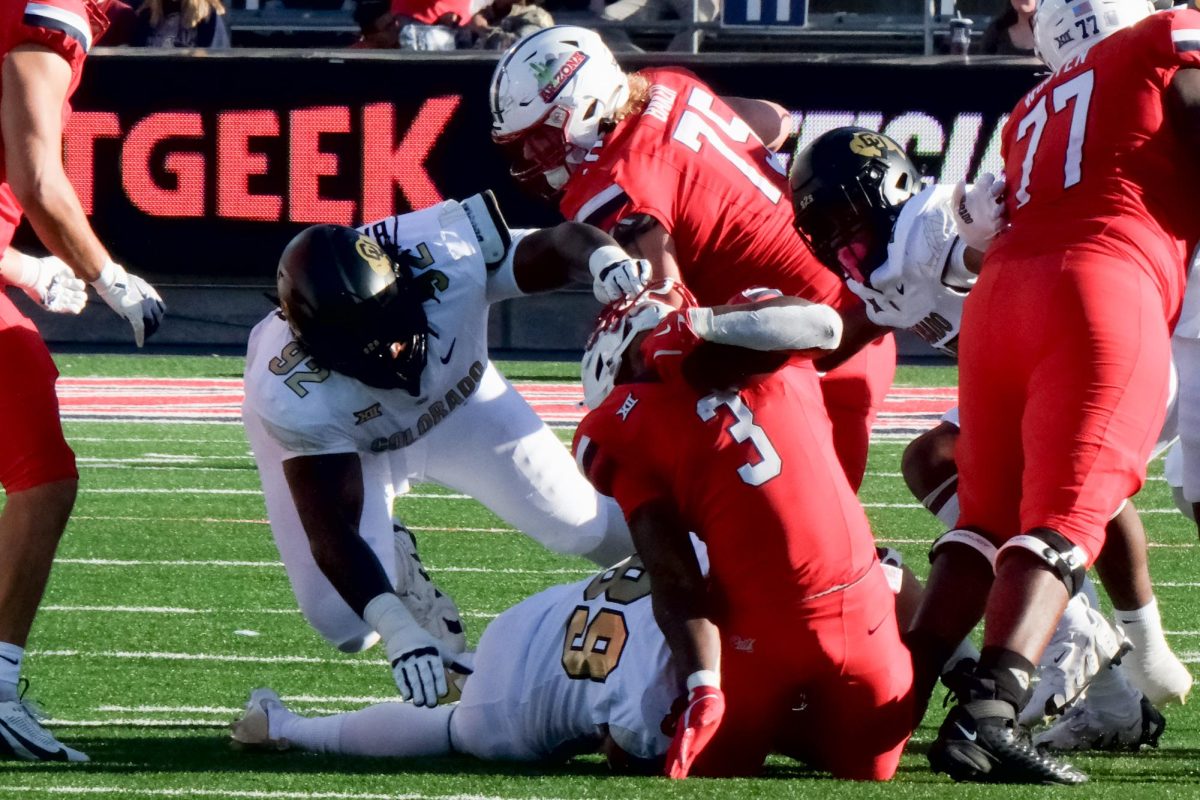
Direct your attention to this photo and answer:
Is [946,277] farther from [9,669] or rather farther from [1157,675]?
[9,669]

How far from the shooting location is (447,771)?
3938 mm

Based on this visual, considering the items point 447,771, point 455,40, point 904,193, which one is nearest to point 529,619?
point 447,771

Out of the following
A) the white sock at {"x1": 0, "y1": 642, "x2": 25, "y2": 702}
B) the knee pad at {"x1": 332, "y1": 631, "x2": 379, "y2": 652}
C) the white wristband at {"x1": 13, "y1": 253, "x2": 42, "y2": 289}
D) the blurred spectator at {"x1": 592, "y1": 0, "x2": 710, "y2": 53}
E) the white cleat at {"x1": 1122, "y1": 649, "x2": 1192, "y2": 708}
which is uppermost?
the white wristband at {"x1": 13, "y1": 253, "x2": 42, "y2": 289}

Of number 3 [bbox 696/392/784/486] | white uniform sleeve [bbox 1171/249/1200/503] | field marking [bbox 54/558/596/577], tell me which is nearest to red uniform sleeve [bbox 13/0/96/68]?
number 3 [bbox 696/392/784/486]

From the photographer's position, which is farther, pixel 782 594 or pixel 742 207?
pixel 742 207

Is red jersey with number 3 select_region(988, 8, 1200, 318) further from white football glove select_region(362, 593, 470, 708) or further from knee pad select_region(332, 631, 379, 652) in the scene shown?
knee pad select_region(332, 631, 379, 652)

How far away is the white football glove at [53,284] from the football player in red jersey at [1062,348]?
212 cm

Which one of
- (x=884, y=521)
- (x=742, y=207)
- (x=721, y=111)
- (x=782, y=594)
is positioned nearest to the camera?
(x=782, y=594)

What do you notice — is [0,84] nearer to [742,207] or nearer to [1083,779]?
[742,207]

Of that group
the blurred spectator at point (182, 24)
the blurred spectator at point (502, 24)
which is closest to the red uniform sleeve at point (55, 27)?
the blurred spectator at point (502, 24)

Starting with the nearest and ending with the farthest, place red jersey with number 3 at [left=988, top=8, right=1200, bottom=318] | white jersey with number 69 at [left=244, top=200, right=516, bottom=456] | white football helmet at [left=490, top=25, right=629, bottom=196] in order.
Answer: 1. red jersey with number 3 at [left=988, top=8, right=1200, bottom=318]
2. white jersey with number 69 at [left=244, top=200, right=516, bottom=456]
3. white football helmet at [left=490, top=25, right=629, bottom=196]

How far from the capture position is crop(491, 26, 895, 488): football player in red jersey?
15.6 feet

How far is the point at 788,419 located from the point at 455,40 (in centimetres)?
880

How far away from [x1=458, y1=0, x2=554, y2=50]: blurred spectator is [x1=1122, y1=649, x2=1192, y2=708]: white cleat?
7.97 m
